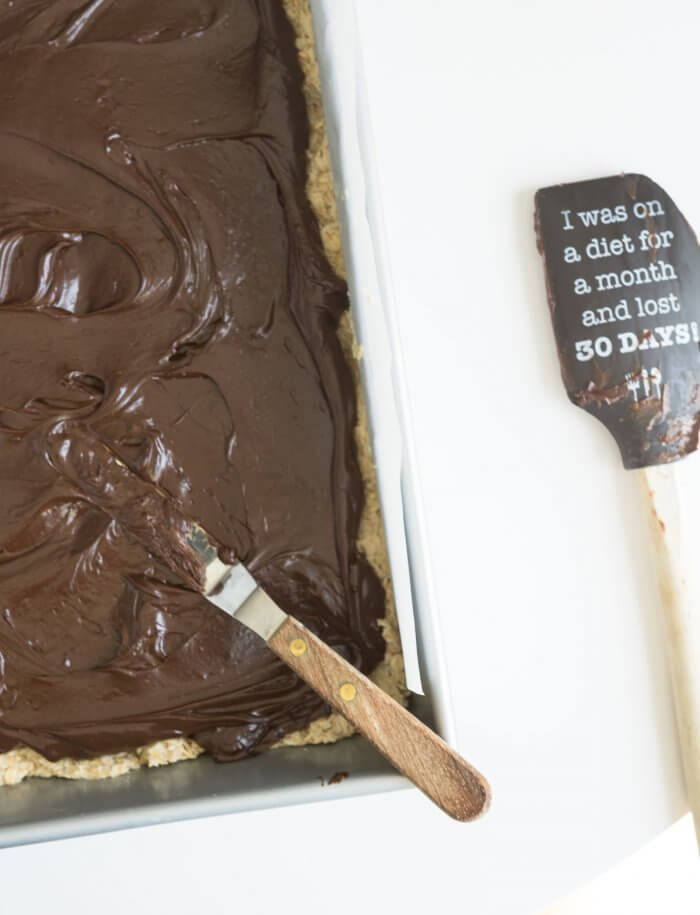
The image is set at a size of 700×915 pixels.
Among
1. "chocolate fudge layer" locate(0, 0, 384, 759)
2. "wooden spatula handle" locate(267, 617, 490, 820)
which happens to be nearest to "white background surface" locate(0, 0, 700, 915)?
"chocolate fudge layer" locate(0, 0, 384, 759)

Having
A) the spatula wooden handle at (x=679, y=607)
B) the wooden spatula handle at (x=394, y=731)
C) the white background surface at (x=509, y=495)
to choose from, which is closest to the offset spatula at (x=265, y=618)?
the wooden spatula handle at (x=394, y=731)

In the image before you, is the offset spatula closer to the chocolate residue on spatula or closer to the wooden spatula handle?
the wooden spatula handle

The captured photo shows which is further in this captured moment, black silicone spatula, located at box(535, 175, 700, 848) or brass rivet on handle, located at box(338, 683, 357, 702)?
black silicone spatula, located at box(535, 175, 700, 848)

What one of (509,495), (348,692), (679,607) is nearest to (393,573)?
A: (348,692)

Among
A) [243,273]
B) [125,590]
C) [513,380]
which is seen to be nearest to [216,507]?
[125,590]

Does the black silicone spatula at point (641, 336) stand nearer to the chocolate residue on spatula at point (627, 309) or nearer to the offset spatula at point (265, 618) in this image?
the chocolate residue on spatula at point (627, 309)

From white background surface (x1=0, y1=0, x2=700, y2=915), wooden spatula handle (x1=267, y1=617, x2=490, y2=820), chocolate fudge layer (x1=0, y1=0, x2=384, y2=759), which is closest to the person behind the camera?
wooden spatula handle (x1=267, y1=617, x2=490, y2=820)

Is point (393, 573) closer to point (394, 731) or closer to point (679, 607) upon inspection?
point (394, 731)

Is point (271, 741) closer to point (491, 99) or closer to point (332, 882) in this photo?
point (332, 882)

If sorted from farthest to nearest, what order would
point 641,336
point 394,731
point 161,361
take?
1. point 641,336
2. point 161,361
3. point 394,731
